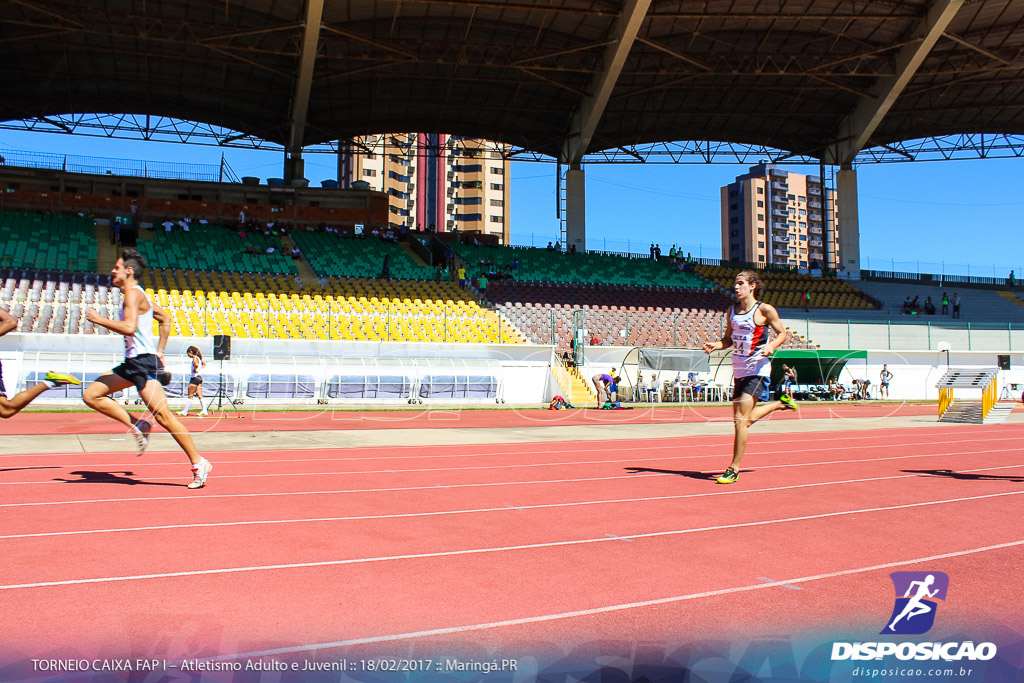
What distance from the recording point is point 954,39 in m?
35.9

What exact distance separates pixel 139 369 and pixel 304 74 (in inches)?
1257

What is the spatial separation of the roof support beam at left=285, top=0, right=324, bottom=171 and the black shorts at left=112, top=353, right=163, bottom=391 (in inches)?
1086

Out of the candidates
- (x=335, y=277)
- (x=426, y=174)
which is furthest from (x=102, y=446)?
(x=426, y=174)

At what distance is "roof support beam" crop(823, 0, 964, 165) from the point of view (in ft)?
113

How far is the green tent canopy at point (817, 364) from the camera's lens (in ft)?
118

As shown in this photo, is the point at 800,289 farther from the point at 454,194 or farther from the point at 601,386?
the point at 454,194

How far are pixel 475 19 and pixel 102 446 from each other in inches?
1177

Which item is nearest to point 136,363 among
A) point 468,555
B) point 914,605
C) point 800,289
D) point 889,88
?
point 468,555

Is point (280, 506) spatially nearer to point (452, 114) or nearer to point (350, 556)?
point (350, 556)

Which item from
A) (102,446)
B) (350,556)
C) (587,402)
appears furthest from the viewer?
(587,402)

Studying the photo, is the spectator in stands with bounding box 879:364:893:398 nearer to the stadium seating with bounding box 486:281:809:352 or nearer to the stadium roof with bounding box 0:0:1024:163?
the stadium seating with bounding box 486:281:809:352

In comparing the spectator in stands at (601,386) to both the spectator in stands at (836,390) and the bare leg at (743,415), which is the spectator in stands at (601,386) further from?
the bare leg at (743,415)

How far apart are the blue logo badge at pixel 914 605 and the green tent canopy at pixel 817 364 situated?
33.2 metres

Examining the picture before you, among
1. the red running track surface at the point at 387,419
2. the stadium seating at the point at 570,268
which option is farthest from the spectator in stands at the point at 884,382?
the stadium seating at the point at 570,268
